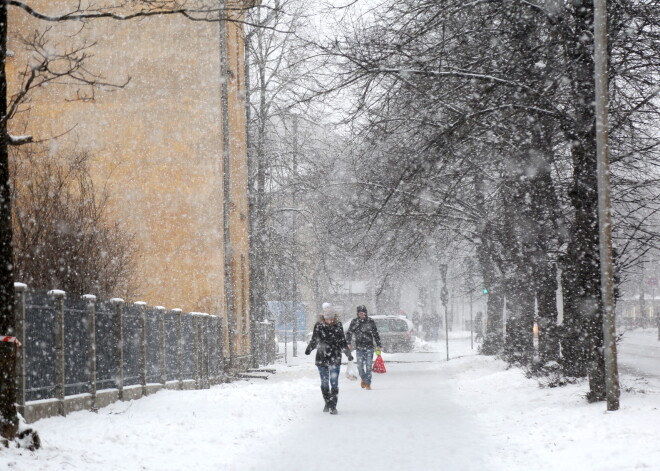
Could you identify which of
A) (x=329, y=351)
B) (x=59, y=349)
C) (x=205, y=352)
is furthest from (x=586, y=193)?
(x=205, y=352)

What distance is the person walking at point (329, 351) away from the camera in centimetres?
1400

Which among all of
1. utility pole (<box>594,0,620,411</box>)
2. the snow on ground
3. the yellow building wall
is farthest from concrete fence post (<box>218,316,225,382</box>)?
utility pole (<box>594,0,620,411</box>)

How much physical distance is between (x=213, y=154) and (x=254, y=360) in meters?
7.58

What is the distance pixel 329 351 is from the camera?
14531 mm

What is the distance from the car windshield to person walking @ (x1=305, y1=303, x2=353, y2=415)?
83.6ft

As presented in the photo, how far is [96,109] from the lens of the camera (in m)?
23.4

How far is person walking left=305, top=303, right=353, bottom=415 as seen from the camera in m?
14.0

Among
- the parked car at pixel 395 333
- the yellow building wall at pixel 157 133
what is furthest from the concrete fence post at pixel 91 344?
the parked car at pixel 395 333

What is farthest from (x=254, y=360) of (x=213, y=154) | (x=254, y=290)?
(x=213, y=154)

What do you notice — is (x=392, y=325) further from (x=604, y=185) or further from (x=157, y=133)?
(x=604, y=185)

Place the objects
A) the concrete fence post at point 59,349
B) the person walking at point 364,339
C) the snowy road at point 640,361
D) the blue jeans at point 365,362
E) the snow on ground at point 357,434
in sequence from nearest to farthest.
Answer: the snow on ground at point 357,434, the concrete fence post at point 59,349, the person walking at point 364,339, the blue jeans at point 365,362, the snowy road at point 640,361

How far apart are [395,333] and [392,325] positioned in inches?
30.8

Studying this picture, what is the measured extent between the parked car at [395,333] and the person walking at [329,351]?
24798 millimetres

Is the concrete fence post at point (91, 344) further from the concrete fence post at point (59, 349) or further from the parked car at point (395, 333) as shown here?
the parked car at point (395, 333)
